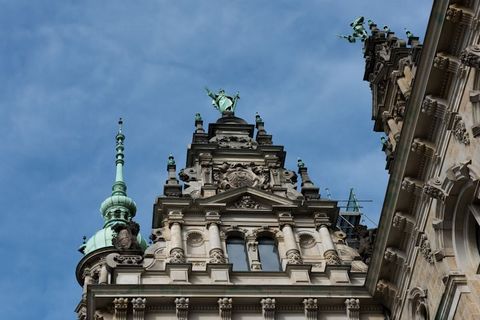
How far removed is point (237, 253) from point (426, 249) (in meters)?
6.57

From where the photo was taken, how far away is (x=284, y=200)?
2331 cm

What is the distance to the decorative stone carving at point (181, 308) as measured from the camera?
756 inches

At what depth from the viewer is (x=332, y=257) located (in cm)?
2180

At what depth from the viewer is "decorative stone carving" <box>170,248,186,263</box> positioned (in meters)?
21.1

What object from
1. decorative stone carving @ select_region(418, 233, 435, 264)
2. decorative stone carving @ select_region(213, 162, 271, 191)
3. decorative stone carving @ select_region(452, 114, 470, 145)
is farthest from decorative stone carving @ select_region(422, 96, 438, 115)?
decorative stone carving @ select_region(213, 162, 271, 191)

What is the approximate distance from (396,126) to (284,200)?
4100 millimetres

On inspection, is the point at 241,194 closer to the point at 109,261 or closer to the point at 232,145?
the point at 232,145

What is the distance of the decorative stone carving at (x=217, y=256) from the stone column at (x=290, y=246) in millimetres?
1724

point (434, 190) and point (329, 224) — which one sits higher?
Answer: point (329, 224)

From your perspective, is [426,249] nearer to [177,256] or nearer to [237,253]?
[237,253]

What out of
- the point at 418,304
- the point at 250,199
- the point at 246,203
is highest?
the point at 250,199

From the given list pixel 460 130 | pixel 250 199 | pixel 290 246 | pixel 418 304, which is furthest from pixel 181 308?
pixel 460 130

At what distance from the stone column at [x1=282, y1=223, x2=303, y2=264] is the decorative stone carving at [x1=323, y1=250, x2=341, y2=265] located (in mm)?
729

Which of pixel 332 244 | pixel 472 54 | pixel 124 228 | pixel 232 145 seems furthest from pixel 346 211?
pixel 472 54
